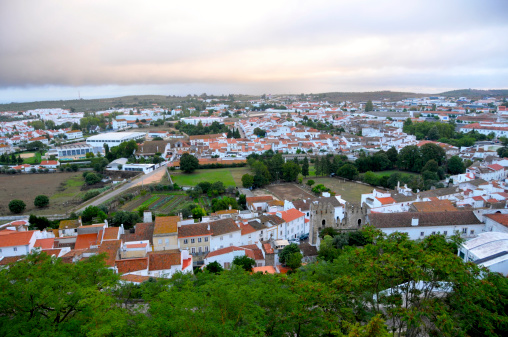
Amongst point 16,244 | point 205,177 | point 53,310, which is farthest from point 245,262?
point 205,177

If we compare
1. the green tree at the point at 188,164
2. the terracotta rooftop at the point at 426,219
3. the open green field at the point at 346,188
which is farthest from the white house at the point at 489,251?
the green tree at the point at 188,164

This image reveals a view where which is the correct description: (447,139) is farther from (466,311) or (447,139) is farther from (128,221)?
(466,311)

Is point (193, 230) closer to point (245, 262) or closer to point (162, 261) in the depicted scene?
point (162, 261)

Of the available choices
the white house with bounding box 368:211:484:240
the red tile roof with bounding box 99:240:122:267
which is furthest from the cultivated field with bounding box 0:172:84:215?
the white house with bounding box 368:211:484:240

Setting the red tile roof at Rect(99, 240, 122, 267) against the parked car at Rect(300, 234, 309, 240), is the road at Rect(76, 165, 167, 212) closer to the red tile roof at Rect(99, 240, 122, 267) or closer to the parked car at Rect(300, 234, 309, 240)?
the red tile roof at Rect(99, 240, 122, 267)

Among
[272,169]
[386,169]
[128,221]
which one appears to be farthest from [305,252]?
[386,169]

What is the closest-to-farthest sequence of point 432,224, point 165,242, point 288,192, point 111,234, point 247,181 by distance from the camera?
point 165,242
point 111,234
point 432,224
point 288,192
point 247,181

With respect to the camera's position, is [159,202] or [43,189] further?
[43,189]

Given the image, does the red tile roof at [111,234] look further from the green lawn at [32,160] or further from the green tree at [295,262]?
the green lawn at [32,160]
